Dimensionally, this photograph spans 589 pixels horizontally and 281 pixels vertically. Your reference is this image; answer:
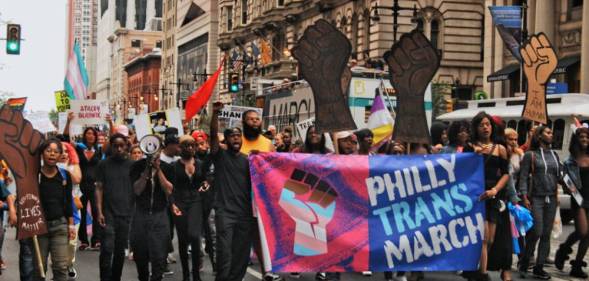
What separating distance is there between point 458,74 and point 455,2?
3.58 m

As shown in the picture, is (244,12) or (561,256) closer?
(561,256)

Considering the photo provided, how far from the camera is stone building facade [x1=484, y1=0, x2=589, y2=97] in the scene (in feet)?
114

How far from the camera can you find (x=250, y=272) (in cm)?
1252

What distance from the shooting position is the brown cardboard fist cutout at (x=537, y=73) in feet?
43.2

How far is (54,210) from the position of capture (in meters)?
9.22

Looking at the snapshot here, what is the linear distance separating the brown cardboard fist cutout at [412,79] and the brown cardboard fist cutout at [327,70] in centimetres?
58

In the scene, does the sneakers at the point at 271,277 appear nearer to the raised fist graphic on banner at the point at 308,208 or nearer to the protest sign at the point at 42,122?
the raised fist graphic on banner at the point at 308,208

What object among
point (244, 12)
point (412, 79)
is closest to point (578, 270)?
point (412, 79)

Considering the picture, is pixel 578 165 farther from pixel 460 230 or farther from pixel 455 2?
pixel 455 2

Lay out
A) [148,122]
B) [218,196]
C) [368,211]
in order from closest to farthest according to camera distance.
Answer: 1. [218,196]
2. [368,211]
3. [148,122]

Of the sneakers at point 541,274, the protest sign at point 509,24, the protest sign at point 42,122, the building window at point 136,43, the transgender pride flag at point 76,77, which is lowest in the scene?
the sneakers at point 541,274

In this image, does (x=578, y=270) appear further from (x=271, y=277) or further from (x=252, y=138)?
(x=252, y=138)

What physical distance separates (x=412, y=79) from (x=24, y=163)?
13.2 feet

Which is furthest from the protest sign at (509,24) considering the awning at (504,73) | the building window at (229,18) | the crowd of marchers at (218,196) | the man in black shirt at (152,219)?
the building window at (229,18)
